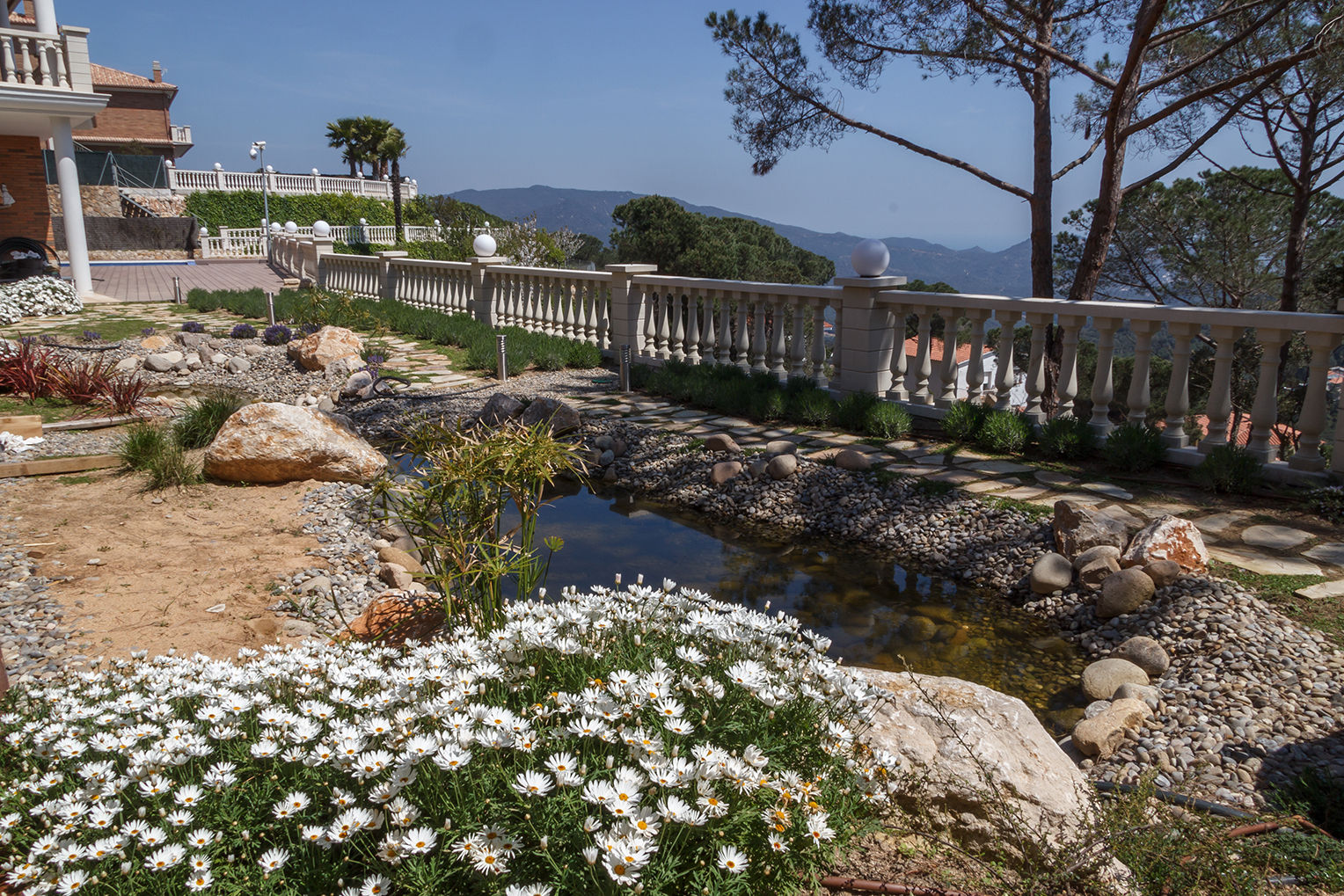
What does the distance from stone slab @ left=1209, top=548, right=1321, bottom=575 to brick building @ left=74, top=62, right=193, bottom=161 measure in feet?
186

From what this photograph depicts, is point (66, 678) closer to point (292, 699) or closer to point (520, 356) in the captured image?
point (292, 699)

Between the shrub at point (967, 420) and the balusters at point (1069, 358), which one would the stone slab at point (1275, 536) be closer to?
the balusters at point (1069, 358)

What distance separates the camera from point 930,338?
28.2 ft

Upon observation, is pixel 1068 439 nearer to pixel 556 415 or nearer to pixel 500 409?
pixel 556 415

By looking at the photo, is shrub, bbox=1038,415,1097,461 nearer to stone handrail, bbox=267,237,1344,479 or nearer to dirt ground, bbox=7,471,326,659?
stone handrail, bbox=267,237,1344,479

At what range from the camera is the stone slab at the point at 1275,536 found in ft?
15.8

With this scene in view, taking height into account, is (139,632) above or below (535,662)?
below

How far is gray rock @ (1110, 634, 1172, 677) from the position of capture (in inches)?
155

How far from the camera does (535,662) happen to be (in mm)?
2322

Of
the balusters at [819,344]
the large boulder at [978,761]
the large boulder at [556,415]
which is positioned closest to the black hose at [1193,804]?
the large boulder at [978,761]

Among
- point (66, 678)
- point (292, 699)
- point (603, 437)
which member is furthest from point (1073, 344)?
point (66, 678)

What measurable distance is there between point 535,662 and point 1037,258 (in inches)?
433

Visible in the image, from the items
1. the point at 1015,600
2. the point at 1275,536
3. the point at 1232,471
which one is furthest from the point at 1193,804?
the point at 1232,471

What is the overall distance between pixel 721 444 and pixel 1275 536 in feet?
12.9
